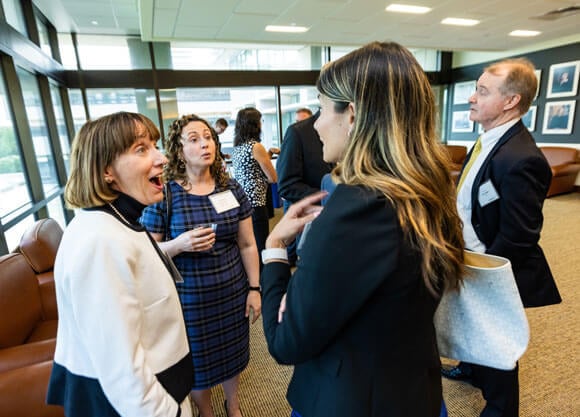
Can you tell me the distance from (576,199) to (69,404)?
806 cm

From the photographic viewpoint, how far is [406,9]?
4.70 metres

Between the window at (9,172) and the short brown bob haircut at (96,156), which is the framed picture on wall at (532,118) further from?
the window at (9,172)

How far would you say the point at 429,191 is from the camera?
643mm

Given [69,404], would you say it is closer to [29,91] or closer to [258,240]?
[258,240]

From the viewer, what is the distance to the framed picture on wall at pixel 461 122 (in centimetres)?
872

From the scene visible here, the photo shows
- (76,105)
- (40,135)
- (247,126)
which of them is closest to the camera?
(247,126)

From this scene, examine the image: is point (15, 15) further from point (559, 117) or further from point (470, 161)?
point (559, 117)

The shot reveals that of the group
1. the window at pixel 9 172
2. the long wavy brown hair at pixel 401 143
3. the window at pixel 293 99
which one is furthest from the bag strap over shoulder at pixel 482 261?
the window at pixel 293 99

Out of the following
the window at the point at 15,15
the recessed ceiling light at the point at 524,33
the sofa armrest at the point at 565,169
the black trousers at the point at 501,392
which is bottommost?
the black trousers at the point at 501,392

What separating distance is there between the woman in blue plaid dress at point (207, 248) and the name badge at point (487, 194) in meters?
1.05

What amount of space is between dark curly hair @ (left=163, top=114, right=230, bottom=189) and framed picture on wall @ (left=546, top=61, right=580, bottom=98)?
8.08m

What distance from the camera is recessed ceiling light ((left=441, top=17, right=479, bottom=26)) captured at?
5246 mm

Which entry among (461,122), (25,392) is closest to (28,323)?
(25,392)

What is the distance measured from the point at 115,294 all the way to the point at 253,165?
233cm
